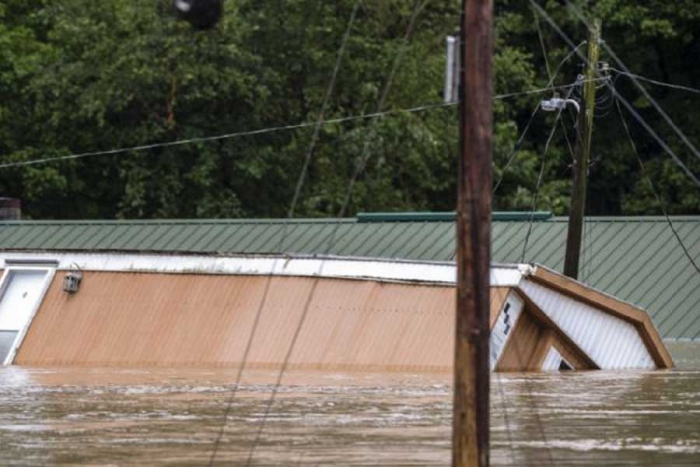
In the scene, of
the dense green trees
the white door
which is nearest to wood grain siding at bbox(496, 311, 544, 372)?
the white door

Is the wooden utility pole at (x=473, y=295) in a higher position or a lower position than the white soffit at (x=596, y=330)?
lower

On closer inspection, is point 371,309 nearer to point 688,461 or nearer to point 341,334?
point 341,334

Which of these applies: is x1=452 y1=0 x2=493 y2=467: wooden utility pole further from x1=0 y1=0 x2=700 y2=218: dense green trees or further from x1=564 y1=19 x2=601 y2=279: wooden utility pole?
x1=0 y1=0 x2=700 y2=218: dense green trees

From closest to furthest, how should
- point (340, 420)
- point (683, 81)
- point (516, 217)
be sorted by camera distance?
point (340, 420) < point (516, 217) < point (683, 81)

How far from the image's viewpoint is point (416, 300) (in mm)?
28781

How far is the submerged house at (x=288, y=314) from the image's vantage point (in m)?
28.8

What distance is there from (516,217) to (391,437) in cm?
1994

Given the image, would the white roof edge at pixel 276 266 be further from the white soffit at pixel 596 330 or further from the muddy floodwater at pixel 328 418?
the muddy floodwater at pixel 328 418

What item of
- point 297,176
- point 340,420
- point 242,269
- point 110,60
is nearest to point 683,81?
point 297,176

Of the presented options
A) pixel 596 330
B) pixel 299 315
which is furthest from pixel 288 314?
pixel 596 330

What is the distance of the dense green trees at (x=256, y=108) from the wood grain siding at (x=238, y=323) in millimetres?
16880

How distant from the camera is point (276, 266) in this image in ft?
97.4

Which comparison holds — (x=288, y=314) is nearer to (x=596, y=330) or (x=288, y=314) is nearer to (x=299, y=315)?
(x=299, y=315)

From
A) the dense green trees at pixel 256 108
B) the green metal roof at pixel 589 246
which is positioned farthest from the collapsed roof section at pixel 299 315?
the dense green trees at pixel 256 108
